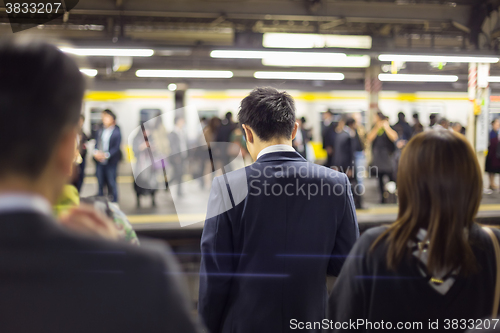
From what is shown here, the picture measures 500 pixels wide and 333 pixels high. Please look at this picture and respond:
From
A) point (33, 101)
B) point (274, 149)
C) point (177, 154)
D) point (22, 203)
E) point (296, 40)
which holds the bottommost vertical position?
point (177, 154)

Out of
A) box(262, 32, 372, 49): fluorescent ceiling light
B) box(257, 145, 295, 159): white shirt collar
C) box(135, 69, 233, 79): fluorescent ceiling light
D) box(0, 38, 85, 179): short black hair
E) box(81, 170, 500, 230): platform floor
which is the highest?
box(262, 32, 372, 49): fluorescent ceiling light

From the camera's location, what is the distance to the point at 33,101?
1.92 ft

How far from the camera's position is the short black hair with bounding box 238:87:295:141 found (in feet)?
5.43

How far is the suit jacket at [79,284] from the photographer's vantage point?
54 centimetres

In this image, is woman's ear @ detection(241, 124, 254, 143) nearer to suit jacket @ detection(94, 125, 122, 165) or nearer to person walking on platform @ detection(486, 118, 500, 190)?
suit jacket @ detection(94, 125, 122, 165)

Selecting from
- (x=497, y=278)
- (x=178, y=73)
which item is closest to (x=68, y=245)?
(x=497, y=278)

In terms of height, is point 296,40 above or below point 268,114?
above

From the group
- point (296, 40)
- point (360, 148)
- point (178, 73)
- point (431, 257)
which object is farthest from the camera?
point (178, 73)

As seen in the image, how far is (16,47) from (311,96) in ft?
43.8

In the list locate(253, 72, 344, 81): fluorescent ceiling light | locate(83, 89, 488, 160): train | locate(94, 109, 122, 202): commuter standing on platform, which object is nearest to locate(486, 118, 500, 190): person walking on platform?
locate(83, 89, 488, 160): train

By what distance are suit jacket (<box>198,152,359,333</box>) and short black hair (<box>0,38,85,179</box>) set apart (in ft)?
3.19

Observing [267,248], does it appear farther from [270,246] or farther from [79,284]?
[79,284]

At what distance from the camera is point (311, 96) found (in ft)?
44.5

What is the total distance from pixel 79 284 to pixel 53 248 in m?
0.06
